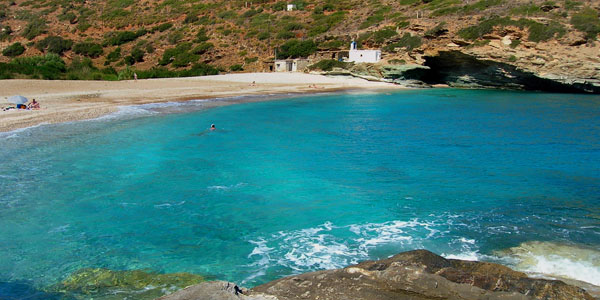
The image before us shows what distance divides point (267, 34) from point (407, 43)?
23.4 m

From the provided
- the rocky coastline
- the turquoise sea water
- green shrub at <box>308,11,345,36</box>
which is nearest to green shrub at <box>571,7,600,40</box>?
the rocky coastline

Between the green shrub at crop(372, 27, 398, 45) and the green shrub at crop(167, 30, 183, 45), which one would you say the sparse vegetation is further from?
the green shrub at crop(167, 30, 183, 45)

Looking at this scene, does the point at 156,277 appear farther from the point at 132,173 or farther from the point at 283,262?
the point at 132,173

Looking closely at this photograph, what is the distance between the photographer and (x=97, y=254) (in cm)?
864

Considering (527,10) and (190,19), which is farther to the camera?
(190,19)

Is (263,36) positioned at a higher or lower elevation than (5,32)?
lower

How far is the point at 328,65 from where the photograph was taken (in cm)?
4897

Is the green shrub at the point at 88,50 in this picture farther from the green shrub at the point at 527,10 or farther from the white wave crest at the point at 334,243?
the white wave crest at the point at 334,243

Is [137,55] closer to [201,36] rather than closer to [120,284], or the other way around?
[201,36]

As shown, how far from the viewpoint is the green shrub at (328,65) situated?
156 ft

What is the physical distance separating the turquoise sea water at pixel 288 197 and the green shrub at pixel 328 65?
2620 cm

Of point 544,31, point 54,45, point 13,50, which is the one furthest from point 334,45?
point 13,50

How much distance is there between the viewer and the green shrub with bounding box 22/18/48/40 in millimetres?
62875

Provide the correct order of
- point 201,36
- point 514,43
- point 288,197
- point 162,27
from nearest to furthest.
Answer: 1. point 288,197
2. point 514,43
3. point 201,36
4. point 162,27
